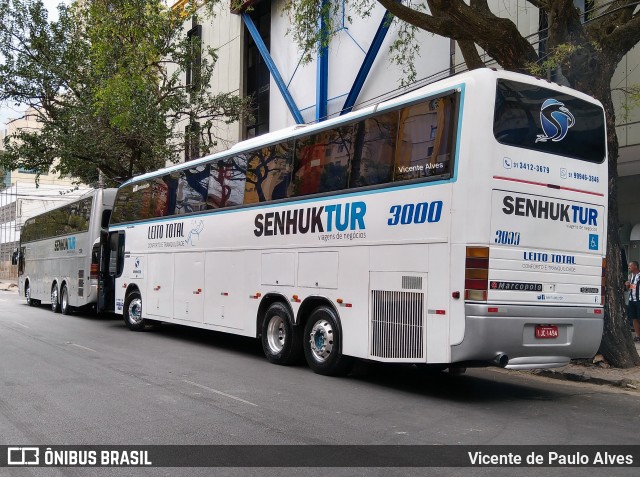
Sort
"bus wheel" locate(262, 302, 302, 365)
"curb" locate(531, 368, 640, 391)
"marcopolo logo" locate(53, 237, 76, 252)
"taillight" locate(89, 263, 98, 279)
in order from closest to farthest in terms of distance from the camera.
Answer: "curb" locate(531, 368, 640, 391), "bus wheel" locate(262, 302, 302, 365), "taillight" locate(89, 263, 98, 279), "marcopolo logo" locate(53, 237, 76, 252)

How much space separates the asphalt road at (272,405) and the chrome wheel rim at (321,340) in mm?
358

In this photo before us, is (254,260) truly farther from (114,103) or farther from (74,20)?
(74,20)

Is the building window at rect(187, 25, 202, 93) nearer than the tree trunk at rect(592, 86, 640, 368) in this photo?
No

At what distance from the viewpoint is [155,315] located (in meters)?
15.7

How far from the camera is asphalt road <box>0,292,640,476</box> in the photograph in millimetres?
6359

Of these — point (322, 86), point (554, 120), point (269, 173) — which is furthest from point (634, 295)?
A: point (322, 86)

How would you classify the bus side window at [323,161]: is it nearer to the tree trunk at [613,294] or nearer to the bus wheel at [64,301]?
the tree trunk at [613,294]

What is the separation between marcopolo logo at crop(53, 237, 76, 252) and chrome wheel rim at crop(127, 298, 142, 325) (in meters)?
5.01

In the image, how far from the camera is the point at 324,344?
405 inches

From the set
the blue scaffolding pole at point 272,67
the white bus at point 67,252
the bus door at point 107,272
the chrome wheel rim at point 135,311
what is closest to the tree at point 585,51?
the chrome wheel rim at point 135,311

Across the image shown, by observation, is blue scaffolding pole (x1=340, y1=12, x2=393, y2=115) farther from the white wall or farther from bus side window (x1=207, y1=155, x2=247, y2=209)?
bus side window (x1=207, y1=155, x2=247, y2=209)

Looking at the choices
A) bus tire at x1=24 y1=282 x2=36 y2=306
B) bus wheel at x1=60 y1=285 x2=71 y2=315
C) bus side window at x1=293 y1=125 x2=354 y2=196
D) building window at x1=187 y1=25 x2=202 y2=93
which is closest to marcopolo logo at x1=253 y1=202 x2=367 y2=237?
bus side window at x1=293 y1=125 x2=354 y2=196

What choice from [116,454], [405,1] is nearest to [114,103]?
[405,1]

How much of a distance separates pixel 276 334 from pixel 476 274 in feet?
Answer: 15.2
